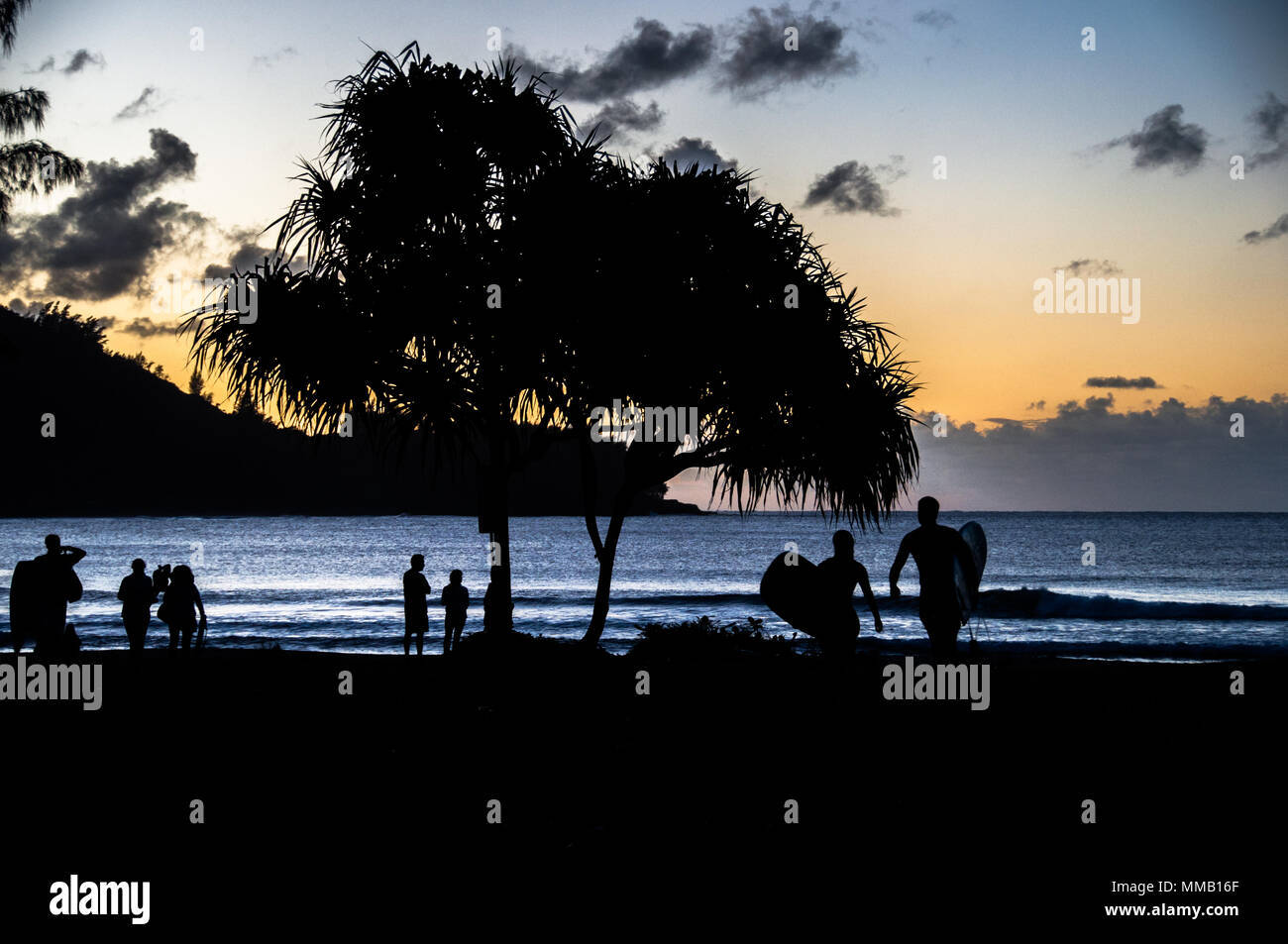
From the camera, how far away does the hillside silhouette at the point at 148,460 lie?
522 ft

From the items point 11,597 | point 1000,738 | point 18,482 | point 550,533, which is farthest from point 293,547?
point 18,482

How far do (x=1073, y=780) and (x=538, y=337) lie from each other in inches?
318

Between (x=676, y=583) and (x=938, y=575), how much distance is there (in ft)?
152

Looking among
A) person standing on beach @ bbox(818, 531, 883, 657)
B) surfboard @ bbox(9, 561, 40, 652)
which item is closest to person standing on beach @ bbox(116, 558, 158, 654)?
surfboard @ bbox(9, 561, 40, 652)

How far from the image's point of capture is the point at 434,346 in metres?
12.6

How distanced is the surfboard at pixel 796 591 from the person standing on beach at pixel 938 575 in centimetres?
94

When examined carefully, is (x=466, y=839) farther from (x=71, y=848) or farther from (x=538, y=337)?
(x=538, y=337)

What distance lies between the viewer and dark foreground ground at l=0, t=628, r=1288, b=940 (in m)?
4.78

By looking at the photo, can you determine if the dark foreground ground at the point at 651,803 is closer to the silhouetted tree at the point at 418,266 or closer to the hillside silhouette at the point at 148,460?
the silhouetted tree at the point at 418,266

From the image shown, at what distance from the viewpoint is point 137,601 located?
13.9 metres

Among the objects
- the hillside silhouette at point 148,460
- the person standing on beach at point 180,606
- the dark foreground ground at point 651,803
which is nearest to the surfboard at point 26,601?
the dark foreground ground at point 651,803

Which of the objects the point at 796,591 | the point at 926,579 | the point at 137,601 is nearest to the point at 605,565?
the point at 796,591

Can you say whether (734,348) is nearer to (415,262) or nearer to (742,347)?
(742,347)
